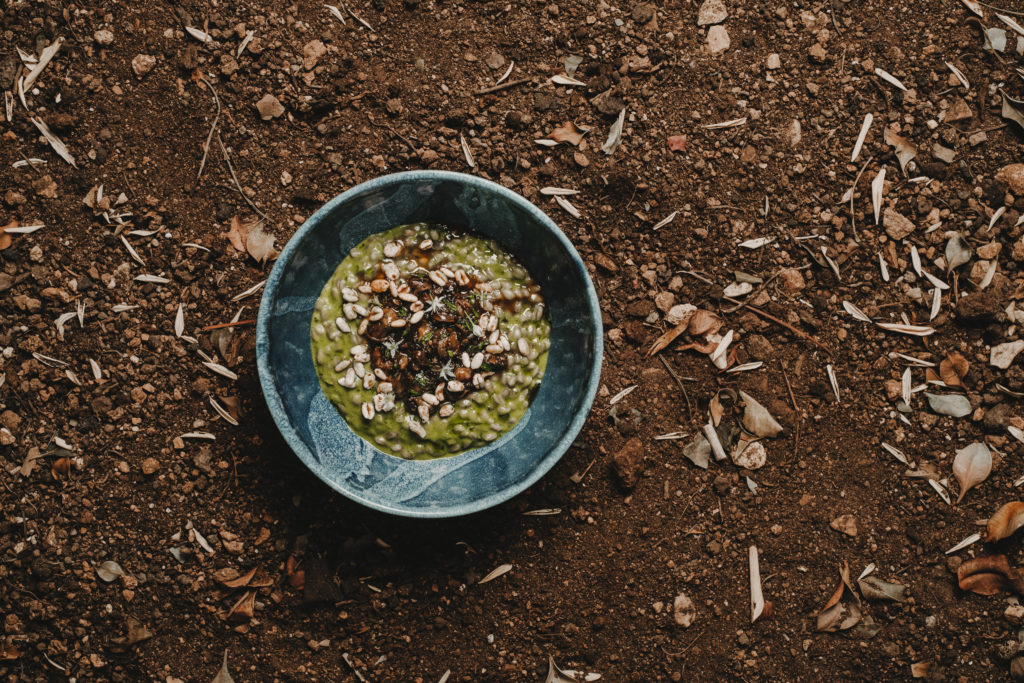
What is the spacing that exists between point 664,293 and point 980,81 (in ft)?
4.48

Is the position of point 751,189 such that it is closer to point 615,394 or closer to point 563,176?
point 563,176

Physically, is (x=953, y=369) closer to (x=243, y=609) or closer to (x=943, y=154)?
(x=943, y=154)

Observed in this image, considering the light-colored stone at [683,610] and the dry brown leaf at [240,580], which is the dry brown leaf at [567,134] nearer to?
the light-colored stone at [683,610]

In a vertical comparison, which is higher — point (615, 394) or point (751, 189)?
point (751, 189)

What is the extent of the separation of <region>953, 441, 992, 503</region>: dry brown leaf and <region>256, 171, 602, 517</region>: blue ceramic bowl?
4.60 feet

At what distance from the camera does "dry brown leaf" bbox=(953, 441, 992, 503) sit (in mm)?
2424

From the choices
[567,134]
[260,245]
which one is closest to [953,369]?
[567,134]

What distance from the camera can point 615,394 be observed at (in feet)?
7.91

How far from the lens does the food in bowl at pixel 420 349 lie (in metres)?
2.19

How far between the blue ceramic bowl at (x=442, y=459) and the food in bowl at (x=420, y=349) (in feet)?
0.13

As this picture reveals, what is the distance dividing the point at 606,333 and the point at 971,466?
1.38 meters

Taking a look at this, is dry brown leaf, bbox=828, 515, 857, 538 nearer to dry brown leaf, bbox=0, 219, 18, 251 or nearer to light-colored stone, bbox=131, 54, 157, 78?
light-colored stone, bbox=131, 54, 157, 78

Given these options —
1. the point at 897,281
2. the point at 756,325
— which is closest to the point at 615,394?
the point at 756,325

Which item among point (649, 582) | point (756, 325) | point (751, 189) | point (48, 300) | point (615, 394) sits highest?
point (751, 189)
